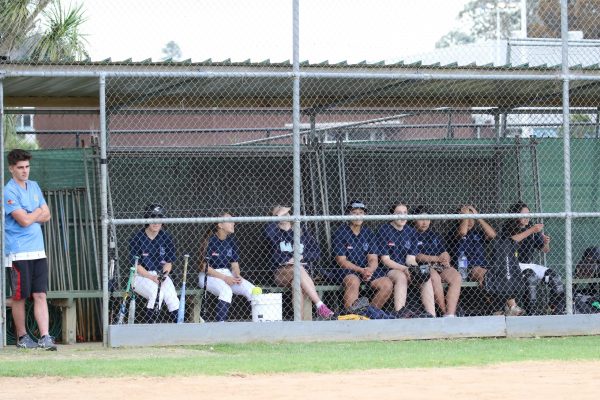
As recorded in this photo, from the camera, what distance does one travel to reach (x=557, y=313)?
43.9 ft

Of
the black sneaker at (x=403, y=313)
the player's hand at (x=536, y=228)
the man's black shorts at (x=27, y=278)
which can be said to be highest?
the player's hand at (x=536, y=228)

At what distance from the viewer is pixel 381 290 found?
42.3ft

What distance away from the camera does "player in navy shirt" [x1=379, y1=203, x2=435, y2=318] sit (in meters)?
13.0

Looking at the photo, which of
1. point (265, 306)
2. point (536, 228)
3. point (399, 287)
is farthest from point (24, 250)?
point (536, 228)

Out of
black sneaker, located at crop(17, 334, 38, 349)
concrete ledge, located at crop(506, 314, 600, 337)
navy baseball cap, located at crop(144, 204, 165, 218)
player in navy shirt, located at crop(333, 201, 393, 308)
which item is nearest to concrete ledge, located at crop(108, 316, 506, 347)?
concrete ledge, located at crop(506, 314, 600, 337)

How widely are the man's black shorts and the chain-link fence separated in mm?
644

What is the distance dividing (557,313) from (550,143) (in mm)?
2725

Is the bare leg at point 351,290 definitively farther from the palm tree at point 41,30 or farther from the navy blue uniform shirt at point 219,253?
the palm tree at point 41,30

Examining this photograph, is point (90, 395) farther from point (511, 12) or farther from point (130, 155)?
point (511, 12)

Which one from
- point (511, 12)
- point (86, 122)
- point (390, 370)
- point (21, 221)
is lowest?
point (390, 370)

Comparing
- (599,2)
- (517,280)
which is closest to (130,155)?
(517,280)

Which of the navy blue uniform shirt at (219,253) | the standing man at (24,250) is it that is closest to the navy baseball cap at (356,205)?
the navy blue uniform shirt at (219,253)

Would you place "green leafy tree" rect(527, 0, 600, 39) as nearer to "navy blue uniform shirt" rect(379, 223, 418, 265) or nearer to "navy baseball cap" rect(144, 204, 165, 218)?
"navy blue uniform shirt" rect(379, 223, 418, 265)

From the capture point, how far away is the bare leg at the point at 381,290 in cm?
1291
